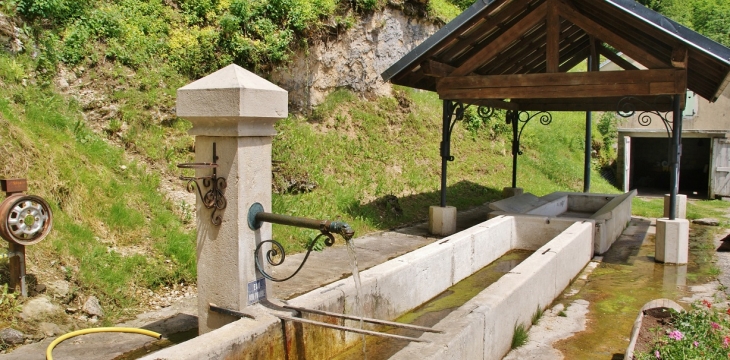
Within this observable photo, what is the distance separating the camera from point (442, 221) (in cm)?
985

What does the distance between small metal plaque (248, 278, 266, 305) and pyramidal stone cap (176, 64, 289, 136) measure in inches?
44.1

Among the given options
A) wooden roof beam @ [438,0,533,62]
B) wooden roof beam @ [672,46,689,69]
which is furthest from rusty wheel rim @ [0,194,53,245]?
wooden roof beam @ [672,46,689,69]

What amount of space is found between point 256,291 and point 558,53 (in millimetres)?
6456

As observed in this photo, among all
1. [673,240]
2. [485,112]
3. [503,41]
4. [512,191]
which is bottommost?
[673,240]

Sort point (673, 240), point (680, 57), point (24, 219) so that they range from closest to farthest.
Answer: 1. point (24, 219)
2. point (680, 57)
3. point (673, 240)

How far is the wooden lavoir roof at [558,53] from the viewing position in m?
7.78

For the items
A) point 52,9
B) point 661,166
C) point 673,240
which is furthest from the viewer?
point 661,166

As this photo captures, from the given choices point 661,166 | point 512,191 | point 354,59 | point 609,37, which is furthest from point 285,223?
point 661,166

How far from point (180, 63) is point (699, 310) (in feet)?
30.2

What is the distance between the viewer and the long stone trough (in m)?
3.77

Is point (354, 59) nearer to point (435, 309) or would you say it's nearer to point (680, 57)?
point (680, 57)

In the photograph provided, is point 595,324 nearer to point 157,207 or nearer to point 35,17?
point 157,207

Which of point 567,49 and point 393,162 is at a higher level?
point 567,49

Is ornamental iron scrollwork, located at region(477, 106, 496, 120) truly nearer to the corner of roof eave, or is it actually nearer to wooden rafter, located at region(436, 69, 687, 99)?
wooden rafter, located at region(436, 69, 687, 99)
